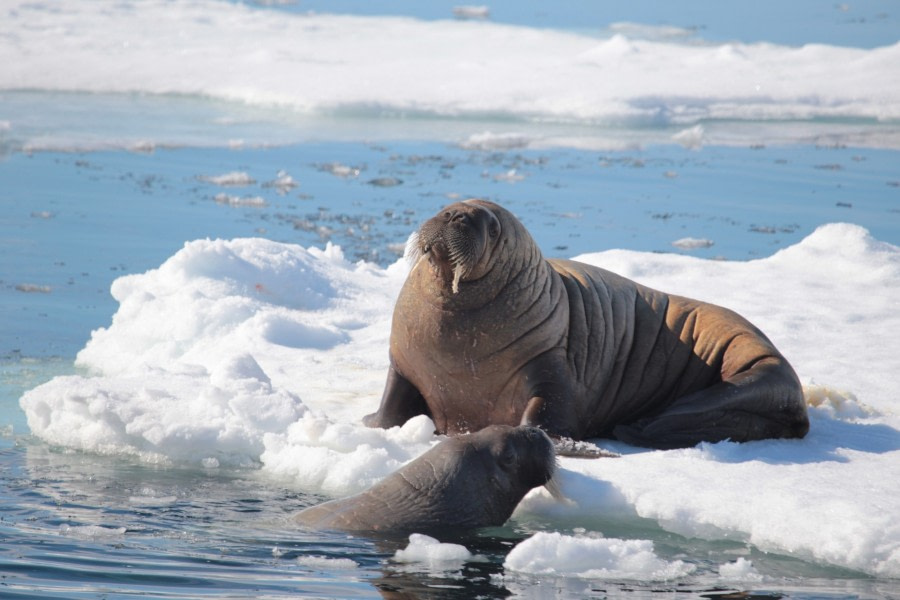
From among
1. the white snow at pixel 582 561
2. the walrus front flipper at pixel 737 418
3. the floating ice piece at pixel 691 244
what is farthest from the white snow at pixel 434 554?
the floating ice piece at pixel 691 244

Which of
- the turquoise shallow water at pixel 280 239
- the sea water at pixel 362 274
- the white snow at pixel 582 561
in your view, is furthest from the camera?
the sea water at pixel 362 274

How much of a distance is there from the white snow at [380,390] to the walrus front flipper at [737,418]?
0.10 meters

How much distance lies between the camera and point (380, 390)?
23.1ft

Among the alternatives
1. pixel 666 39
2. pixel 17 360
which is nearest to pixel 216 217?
pixel 17 360

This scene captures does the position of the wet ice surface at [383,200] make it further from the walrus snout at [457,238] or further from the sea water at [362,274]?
the walrus snout at [457,238]

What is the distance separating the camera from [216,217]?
12.3m

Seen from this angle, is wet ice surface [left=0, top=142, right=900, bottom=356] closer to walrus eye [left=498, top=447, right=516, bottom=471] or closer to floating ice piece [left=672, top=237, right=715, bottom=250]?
floating ice piece [left=672, top=237, right=715, bottom=250]

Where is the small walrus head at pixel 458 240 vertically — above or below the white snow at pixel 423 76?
below

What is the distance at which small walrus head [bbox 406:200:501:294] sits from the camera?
19.1 ft

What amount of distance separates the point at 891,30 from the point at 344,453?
78.6 feet

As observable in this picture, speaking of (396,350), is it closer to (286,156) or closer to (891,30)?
(286,156)

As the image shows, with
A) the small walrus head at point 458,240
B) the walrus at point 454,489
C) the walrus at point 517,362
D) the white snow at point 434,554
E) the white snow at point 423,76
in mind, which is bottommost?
the white snow at point 434,554

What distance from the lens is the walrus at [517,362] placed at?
604 cm

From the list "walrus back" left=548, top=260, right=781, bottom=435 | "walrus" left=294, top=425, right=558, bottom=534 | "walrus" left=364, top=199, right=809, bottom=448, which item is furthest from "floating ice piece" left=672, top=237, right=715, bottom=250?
"walrus" left=294, top=425, right=558, bottom=534
